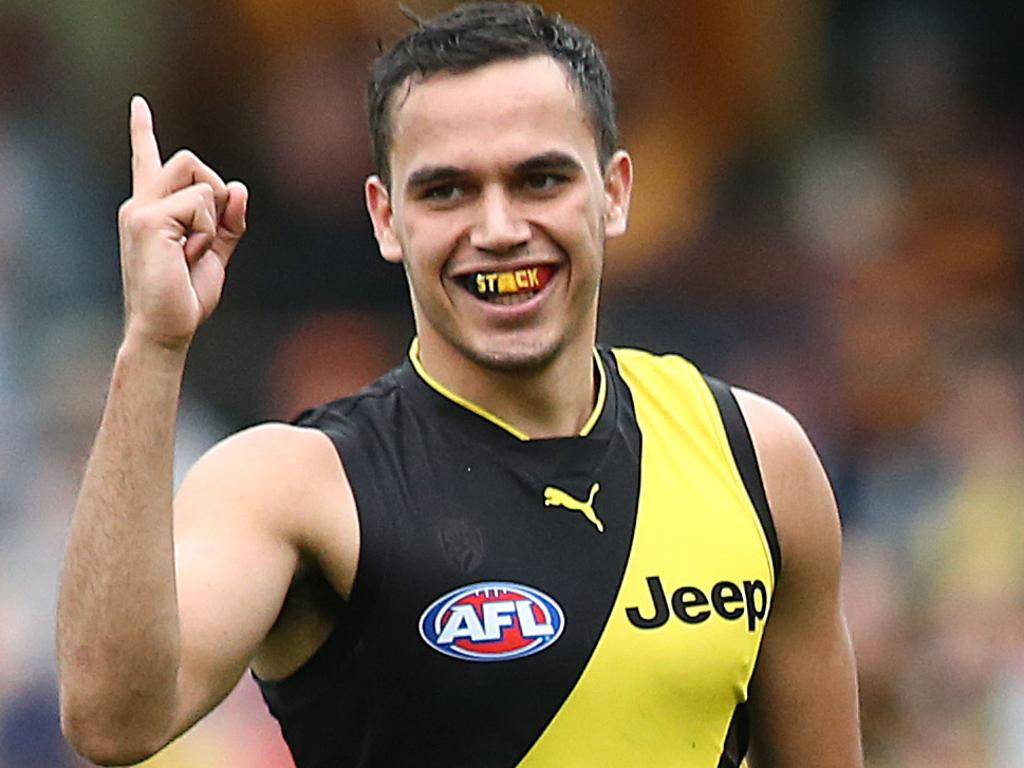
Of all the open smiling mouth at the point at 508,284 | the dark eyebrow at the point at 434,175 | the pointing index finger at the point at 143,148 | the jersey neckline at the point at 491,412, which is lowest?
the jersey neckline at the point at 491,412

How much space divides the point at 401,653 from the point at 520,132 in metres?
0.91

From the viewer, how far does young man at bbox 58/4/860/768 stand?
144 inches

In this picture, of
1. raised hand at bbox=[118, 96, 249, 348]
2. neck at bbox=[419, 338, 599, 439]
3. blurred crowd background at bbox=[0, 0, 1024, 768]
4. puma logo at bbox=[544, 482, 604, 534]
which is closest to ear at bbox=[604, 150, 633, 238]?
neck at bbox=[419, 338, 599, 439]

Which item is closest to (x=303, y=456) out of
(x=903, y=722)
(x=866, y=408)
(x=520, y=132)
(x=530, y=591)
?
(x=530, y=591)

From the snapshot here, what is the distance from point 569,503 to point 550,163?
1.93ft

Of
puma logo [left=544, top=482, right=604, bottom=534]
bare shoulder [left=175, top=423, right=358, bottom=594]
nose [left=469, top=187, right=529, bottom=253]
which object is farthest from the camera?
puma logo [left=544, top=482, right=604, bottom=534]

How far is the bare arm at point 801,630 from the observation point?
4066mm

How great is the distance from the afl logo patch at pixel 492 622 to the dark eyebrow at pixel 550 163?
71cm

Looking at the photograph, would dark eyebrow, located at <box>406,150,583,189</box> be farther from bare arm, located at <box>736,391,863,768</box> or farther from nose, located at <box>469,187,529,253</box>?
bare arm, located at <box>736,391,863,768</box>

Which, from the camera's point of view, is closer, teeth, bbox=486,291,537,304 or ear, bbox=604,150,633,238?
teeth, bbox=486,291,537,304

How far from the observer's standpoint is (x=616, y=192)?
13.6 feet

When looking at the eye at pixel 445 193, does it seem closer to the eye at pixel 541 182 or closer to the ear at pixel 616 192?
the eye at pixel 541 182

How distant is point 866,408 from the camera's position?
938cm

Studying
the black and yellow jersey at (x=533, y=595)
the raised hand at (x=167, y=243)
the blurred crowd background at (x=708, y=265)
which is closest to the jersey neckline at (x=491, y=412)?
the black and yellow jersey at (x=533, y=595)
